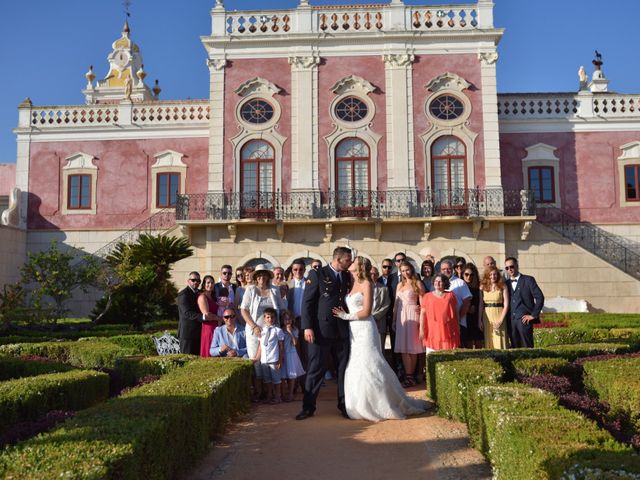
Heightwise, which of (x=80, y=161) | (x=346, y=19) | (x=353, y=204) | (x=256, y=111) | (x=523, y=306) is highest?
(x=346, y=19)

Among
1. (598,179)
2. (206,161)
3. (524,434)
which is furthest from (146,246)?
(598,179)

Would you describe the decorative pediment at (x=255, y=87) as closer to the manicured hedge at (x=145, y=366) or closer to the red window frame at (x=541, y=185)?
the red window frame at (x=541, y=185)

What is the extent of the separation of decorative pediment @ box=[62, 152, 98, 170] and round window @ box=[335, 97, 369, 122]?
9139 millimetres

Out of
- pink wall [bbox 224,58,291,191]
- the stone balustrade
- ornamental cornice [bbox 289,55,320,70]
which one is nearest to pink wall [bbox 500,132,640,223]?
ornamental cornice [bbox 289,55,320,70]

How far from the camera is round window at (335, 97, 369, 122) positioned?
2214cm

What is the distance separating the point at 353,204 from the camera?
2147cm

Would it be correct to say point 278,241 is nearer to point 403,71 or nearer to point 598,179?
point 403,71

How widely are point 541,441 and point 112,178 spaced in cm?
2225

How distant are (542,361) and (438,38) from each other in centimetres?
1641

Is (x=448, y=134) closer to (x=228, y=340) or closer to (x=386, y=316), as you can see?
(x=386, y=316)

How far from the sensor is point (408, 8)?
73.3 feet

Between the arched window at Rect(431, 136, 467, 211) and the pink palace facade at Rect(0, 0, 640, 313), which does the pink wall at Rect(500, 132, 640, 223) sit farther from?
the arched window at Rect(431, 136, 467, 211)

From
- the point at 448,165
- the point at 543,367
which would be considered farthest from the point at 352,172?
the point at 543,367

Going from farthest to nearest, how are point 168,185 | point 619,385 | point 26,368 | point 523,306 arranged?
point 168,185, point 523,306, point 26,368, point 619,385
